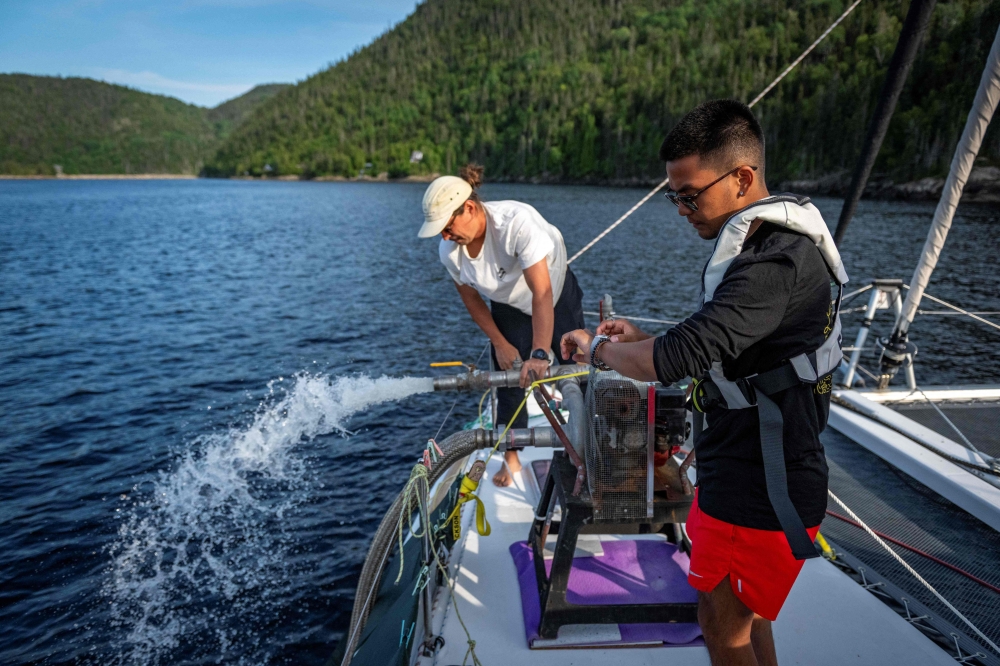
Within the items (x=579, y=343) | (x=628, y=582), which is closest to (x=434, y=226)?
(x=579, y=343)

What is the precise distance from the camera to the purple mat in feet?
10.4

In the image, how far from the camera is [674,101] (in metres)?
112

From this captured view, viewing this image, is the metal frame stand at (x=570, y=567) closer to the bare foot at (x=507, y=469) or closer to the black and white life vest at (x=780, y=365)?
the black and white life vest at (x=780, y=365)

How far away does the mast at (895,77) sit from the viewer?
16.9ft

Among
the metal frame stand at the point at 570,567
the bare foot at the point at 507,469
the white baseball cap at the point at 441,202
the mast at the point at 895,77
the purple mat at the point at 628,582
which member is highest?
the mast at the point at 895,77

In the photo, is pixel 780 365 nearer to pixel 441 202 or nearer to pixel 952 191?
pixel 441 202

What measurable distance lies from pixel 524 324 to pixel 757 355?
2926mm

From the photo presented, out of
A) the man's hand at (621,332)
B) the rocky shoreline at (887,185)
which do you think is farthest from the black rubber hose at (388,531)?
the rocky shoreline at (887,185)

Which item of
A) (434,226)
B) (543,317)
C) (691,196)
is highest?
(691,196)

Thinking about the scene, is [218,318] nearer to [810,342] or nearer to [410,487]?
[410,487]

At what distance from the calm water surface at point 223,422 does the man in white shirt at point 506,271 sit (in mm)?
1056

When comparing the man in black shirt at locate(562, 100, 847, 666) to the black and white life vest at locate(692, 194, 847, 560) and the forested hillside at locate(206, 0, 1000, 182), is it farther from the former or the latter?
the forested hillside at locate(206, 0, 1000, 182)

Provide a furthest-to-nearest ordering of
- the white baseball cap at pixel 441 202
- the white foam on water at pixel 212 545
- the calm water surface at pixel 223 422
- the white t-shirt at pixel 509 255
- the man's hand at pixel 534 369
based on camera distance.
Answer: the calm water surface at pixel 223 422, the white foam on water at pixel 212 545, the white t-shirt at pixel 509 255, the white baseball cap at pixel 441 202, the man's hand at pixel 534 369

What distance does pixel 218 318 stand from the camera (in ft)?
64.6
